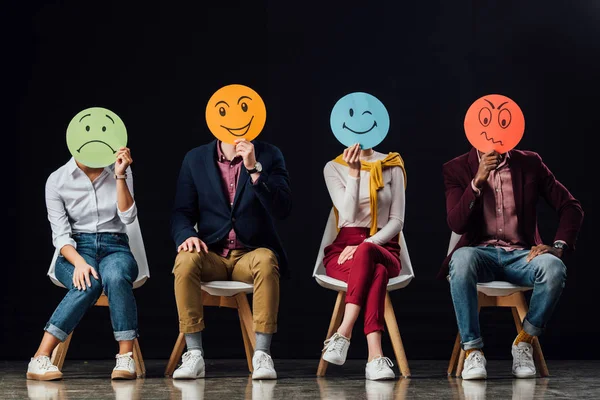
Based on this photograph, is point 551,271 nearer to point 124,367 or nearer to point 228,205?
point 228,205

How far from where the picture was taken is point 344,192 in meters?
3.95

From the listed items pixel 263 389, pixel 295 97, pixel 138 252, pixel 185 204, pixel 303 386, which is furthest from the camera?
pixel 295 97

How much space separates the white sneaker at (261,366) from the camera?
3.55 meters

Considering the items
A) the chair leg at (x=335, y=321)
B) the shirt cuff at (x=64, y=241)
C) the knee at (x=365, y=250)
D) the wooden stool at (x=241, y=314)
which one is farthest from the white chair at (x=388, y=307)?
the shirt cuff at (x=64, y=241)

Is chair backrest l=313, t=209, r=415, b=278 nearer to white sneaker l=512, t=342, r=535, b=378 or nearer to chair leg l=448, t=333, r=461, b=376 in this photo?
chair leg l=448, t=333, r=461, b=376

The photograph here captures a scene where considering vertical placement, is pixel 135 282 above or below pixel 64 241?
below

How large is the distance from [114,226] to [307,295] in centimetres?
140

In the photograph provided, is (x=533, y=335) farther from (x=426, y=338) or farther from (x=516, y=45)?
(x=516, y=45)

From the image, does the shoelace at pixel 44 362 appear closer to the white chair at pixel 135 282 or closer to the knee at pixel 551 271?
the white chair at pixel 135 282

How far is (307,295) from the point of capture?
4914 mm

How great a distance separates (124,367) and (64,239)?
59 centimetres

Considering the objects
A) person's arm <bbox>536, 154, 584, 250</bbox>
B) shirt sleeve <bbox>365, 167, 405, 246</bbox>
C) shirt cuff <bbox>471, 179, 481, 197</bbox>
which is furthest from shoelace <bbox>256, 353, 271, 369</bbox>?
person's arm <bbox>536, 154, 584, 250</bbox>

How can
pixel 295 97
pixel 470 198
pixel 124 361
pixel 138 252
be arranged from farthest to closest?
pixel 295 97, pixel 138 252, pixel 470 198, pixel 124 361

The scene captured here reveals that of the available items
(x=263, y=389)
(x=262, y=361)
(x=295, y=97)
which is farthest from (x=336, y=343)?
(x=295, y=97)
